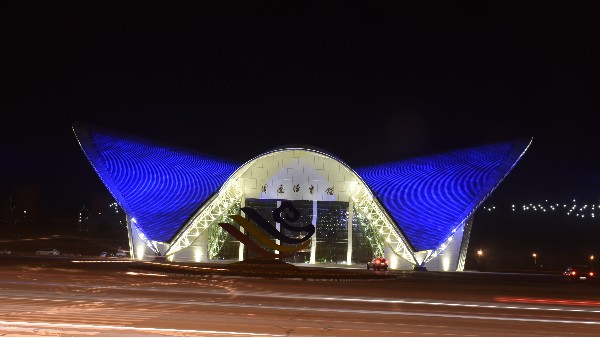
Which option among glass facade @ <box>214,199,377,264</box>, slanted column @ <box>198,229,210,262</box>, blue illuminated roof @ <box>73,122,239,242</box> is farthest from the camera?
glass facade @ <box>214,199,377,264</box>

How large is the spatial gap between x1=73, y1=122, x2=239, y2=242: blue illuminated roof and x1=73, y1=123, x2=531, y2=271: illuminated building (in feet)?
0.23

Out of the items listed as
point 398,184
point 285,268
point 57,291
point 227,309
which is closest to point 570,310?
point 227,309

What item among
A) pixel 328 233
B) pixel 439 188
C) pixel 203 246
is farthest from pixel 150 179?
pixel 439 188

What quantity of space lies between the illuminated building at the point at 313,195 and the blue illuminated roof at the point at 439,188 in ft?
0.22

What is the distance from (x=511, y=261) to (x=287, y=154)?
99.0 feet

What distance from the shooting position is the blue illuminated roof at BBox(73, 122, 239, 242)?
44.5 metres

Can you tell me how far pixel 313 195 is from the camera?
52.3 m

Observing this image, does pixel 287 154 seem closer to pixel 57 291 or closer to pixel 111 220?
pixel 57 291

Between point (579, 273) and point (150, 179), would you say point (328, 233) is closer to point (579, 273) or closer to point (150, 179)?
point (150, 179)

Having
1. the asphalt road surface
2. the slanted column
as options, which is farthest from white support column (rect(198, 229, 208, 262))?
the asphalt road surface

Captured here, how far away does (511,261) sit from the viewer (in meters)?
70.0

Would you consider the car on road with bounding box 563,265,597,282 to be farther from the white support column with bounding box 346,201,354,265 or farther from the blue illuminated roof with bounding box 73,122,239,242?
the blue illuminated roof with bounding box 73,122,239,242

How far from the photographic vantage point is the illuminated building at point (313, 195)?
44.7 meters

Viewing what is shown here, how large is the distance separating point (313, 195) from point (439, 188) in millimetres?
9979
